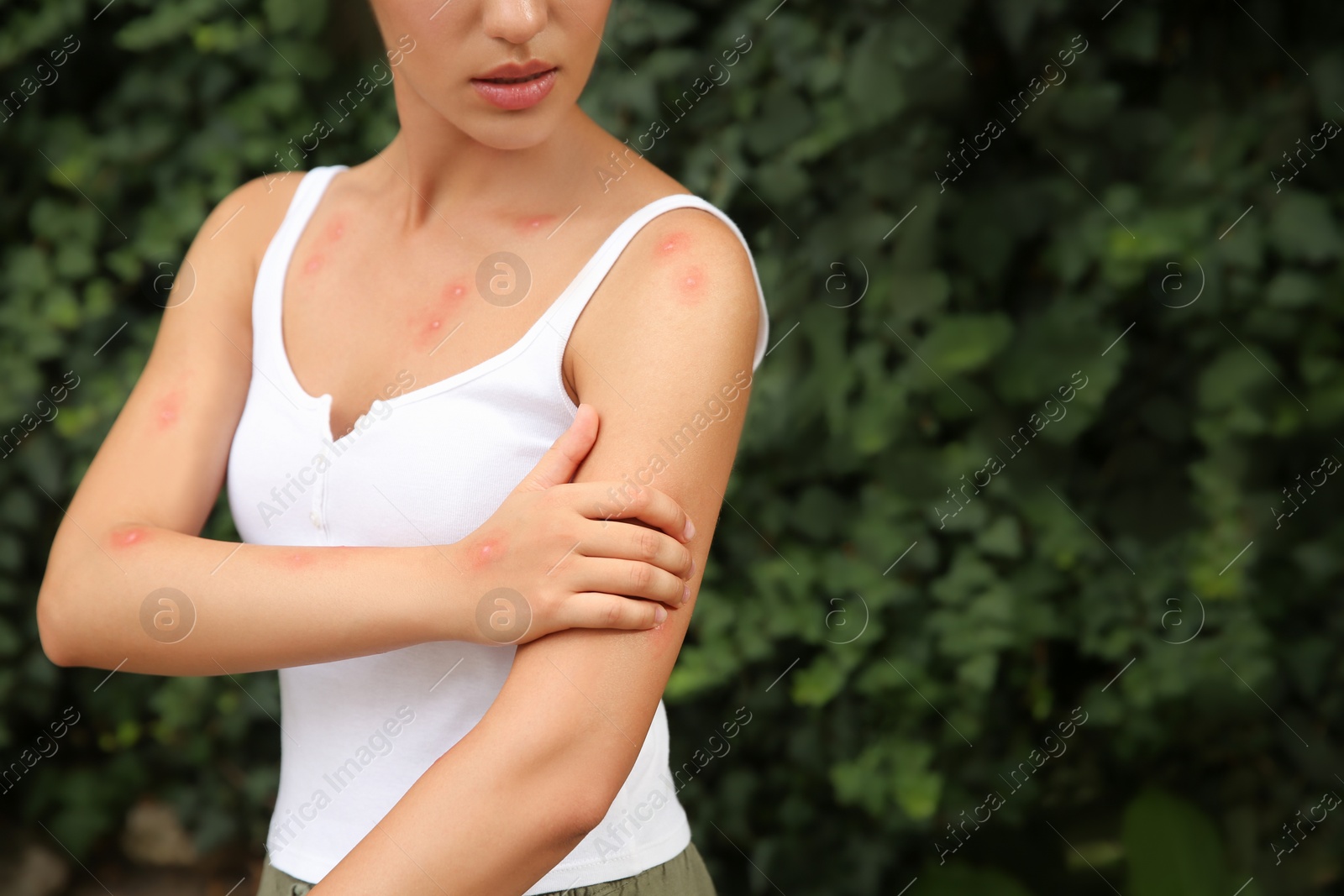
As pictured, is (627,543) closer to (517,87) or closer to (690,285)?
(690,285)

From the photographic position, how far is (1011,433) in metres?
1.81

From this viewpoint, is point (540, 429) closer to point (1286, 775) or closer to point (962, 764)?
point (962, 764)

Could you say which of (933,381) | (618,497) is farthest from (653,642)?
(933,381)

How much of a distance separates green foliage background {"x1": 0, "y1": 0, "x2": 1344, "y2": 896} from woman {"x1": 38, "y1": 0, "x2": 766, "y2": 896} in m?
0.85

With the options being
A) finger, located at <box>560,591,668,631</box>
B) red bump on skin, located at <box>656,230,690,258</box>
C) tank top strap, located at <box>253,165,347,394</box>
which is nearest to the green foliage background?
tank top strap, located at <box>253,165,347,394</box>

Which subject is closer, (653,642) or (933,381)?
(653,642)

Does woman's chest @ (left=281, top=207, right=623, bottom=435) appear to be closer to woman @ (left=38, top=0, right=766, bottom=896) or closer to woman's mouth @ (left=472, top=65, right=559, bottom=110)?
woman @ (left=38, top=0, right=766, bottom=896)

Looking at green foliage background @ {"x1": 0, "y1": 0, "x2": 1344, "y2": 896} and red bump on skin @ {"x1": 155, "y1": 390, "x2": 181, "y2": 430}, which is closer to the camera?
red bump on skin @ {"x1": 155, "y1": 390, "x2": 181, "y2": 430}

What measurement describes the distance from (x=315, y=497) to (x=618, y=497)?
0.29 meters

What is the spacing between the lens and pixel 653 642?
86cm

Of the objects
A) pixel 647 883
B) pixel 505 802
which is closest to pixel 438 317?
pixel 505 802

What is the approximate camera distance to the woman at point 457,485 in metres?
0.83

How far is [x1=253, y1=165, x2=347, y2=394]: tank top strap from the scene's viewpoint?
1.06m

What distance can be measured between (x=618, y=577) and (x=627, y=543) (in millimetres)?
25
